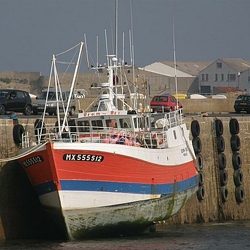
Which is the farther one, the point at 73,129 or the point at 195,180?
the point at 195,180

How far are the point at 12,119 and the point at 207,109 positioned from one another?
2863 centimetres

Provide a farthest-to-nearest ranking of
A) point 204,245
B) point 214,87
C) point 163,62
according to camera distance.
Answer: point 163,62
point 214,87
point 204,245

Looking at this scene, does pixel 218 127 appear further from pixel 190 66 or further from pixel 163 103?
pixel 190 66

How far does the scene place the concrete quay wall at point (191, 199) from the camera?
113ft

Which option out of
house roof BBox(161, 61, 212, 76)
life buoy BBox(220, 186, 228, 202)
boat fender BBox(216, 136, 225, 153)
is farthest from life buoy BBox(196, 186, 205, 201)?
house roof BBox(161, 61, 212, 76)

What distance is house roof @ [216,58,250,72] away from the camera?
112 m

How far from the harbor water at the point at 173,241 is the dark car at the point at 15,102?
12.0 meters

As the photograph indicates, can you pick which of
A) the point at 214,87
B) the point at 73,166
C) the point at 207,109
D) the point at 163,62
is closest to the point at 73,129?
the point at 73,166

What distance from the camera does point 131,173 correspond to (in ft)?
112

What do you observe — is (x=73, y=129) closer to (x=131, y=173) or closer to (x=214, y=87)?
(x=131, y=173)

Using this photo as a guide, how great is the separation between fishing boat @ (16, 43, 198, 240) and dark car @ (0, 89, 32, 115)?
39.5 ft

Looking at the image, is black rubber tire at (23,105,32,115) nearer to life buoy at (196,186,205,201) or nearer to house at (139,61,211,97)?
life buoy at (196,186,205,201)

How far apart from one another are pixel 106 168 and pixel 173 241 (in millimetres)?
4064

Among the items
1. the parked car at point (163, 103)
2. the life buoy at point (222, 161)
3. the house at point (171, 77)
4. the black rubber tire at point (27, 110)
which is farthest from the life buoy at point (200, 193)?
the house at point (171, 77)
